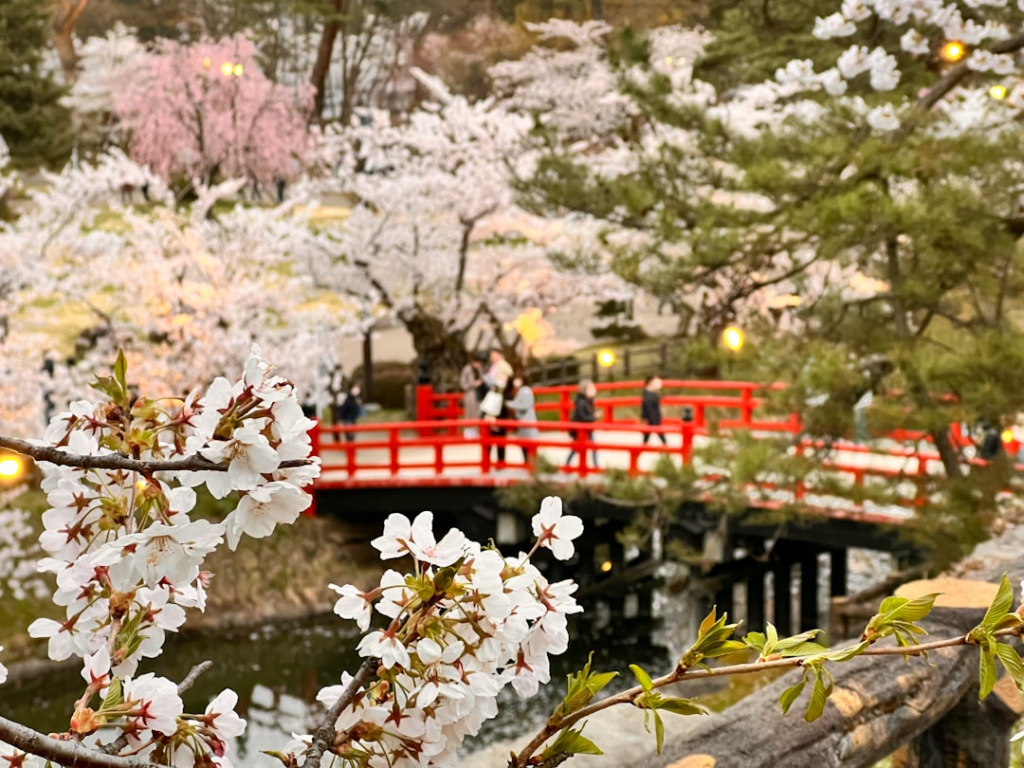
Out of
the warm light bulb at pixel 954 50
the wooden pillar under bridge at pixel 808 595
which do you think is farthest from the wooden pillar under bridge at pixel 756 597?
the warm light bulb at pixel 954 50

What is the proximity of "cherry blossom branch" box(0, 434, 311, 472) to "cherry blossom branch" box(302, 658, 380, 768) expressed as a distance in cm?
21

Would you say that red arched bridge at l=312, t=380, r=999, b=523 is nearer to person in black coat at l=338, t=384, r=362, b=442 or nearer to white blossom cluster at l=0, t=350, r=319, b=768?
person in black coat at l=338, t=384, r=362, b=442

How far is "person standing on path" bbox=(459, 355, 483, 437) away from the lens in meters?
12.9

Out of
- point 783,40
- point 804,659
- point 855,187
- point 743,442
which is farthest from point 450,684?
point 783,40

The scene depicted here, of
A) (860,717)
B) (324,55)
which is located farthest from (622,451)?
(324,55)

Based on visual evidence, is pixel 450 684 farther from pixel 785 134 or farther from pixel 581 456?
pixel 581 456

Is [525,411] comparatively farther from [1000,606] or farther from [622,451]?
[1000,606]

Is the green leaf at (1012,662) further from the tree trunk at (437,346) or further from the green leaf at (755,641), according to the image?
the tree trunk at (437,346)

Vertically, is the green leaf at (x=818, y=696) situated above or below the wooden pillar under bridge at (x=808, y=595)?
above

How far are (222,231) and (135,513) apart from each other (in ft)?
42.6

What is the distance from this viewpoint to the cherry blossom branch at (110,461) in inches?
32.7

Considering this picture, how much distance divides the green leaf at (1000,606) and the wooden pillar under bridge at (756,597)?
30.8 feet

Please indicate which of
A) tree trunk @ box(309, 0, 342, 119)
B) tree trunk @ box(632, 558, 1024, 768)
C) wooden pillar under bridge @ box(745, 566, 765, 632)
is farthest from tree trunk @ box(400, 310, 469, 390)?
tree trunk @ box(632, 558, 1024, 768)

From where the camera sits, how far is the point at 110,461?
2.77ft
